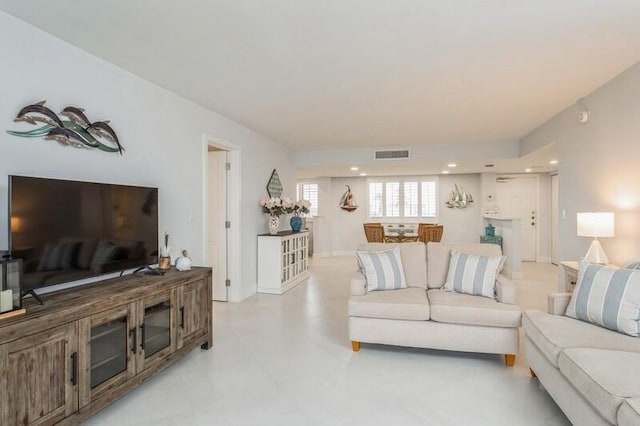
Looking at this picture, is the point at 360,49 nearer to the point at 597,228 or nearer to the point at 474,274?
the point at 474,274

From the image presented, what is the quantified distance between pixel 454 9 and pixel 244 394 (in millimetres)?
2735

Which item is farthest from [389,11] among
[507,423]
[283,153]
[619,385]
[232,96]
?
[283,153]

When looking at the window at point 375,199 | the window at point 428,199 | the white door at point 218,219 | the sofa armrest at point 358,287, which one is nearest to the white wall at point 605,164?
the sofa armrest at point 358,287

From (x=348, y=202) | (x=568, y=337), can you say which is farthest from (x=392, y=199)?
(x=568, y=337)

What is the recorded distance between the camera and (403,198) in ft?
29.0

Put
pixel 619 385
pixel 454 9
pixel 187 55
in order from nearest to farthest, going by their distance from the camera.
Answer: pixel 619 385
pixel 454 9
pixel 187 55

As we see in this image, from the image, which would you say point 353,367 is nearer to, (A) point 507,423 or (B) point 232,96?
(A) point 507,423

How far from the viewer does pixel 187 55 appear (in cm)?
249

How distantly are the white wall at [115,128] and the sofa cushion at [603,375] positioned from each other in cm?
311

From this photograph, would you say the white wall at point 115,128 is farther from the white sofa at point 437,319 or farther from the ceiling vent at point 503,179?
the ceiling vent at point 503,179

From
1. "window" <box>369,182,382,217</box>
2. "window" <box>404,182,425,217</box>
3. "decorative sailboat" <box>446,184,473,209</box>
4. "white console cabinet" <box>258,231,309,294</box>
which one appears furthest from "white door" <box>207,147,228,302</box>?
"decorative sailboat" <box>446,184,473,209</box>

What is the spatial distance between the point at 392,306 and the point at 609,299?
4.64 feet

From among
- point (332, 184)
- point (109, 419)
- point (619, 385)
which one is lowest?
point (109, 419)

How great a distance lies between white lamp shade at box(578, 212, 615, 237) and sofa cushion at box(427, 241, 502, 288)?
0.73 m
